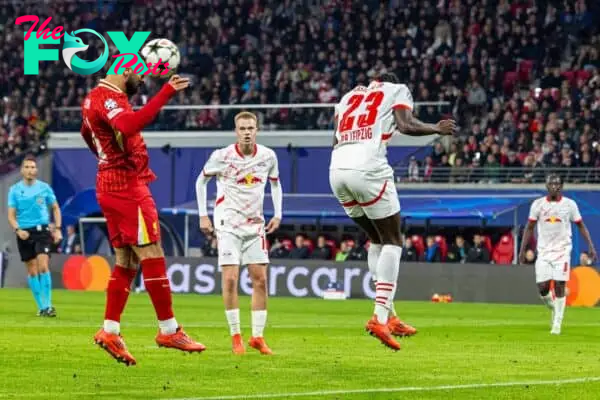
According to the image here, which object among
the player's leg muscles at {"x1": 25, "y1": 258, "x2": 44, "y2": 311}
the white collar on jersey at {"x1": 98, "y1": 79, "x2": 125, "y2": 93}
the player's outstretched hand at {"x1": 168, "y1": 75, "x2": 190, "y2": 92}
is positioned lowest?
the player's leg muscles at {"x1": 25, "y1": 258, "x2": 44, "y2": 311}

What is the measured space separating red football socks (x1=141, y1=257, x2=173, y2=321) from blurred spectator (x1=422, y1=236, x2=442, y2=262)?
23.2 m

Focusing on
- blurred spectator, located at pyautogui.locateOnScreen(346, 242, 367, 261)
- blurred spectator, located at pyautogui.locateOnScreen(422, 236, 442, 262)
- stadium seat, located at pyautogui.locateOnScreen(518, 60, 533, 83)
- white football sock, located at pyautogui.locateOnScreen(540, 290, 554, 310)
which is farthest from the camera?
stadium seat, located at pyautogui.locateOnScreen(518, 60, 533, 83)

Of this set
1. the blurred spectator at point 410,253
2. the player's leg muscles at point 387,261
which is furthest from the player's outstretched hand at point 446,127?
the blurred spectator at point 410,253

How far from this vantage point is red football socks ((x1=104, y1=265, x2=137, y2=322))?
1216cm

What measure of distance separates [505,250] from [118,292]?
23.4 metres

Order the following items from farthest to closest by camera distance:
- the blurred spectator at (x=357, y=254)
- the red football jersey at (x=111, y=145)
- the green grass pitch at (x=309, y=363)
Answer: the blurred spectator at (x=357, y=254)
the red football jersey at (x=111, y=145)
the green grass pitch at (x=309, y=363)

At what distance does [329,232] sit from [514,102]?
6.23 meters

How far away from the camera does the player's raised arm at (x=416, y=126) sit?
42.1 feet

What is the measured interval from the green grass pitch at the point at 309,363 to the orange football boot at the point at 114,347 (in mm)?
128

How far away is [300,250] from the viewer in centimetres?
3638

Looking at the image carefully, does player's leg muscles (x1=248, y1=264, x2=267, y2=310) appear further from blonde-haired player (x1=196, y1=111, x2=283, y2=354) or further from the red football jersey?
the red football jersey

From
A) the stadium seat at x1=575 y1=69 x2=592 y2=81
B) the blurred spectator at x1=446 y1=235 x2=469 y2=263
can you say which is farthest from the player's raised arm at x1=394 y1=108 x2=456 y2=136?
the stadium seat at x1=575 y1=69 x2=592 y2=81

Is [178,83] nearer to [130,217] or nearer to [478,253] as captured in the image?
[130,217]

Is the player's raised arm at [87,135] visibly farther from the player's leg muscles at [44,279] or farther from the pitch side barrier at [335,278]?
the pitch side barrier at [335,278]
